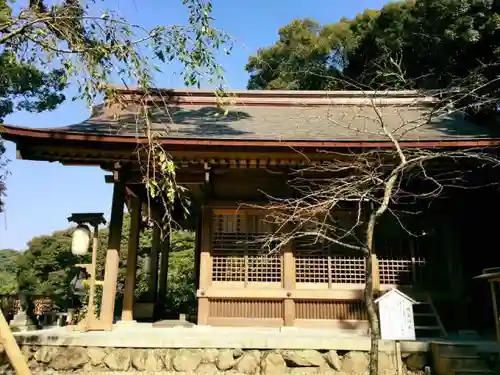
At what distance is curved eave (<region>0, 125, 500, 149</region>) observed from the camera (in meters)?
6.92

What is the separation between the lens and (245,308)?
8.02m

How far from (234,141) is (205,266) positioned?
260cm

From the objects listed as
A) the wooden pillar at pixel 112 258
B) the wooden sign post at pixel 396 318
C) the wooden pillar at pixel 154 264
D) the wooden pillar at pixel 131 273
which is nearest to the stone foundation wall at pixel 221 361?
the wooden sign post at pixel 396 318

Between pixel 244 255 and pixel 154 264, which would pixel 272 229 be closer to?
pixel 244 255

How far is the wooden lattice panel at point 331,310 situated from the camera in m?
7.87

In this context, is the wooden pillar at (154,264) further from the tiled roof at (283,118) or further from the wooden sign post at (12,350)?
the wooden sign post at (12,350)

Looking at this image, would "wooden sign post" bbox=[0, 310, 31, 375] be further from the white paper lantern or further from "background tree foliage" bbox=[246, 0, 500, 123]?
the white paper lantern

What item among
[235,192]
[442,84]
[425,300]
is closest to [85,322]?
[235,192]

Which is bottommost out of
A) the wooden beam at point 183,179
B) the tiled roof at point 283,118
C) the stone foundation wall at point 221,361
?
the stone foundation wall at point 221,361

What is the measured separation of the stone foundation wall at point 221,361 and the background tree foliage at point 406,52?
4.00 metres

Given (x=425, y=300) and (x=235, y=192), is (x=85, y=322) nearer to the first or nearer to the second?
(x=235, y=192)

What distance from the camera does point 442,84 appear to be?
13.0 meters

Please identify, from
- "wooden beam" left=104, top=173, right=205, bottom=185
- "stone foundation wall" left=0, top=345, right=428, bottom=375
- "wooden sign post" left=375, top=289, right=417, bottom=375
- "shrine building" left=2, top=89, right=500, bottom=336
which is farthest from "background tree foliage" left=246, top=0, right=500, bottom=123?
"stone foundation wall" left=0, top=345, right=428, bottom=375

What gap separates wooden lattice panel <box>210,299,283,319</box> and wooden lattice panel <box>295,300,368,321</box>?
0.42 meters
